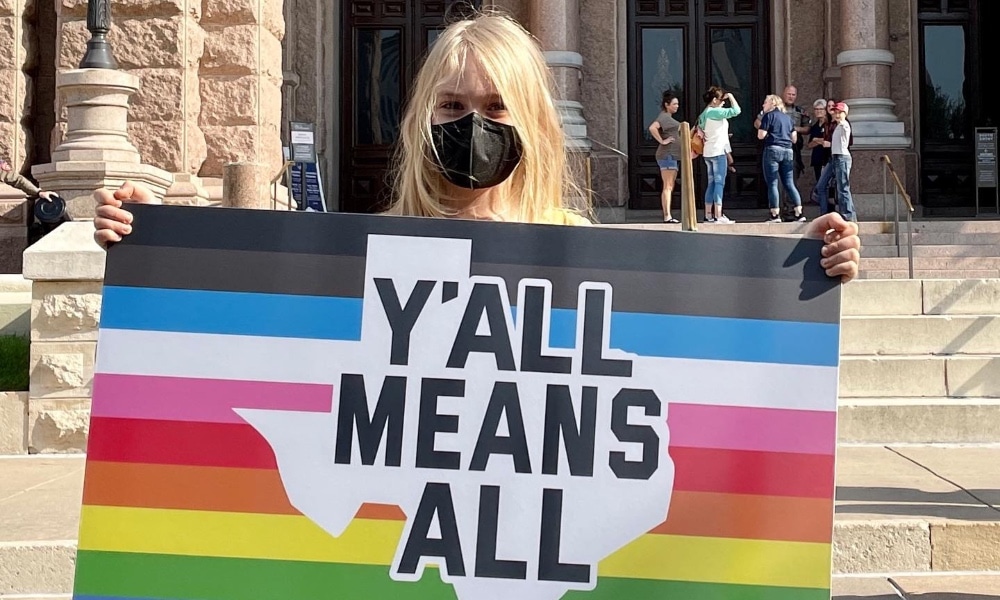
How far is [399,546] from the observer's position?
2473 mm

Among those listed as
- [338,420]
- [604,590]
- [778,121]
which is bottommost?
[604,590]

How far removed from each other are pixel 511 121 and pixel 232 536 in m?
1.04

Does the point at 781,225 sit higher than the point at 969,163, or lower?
lower

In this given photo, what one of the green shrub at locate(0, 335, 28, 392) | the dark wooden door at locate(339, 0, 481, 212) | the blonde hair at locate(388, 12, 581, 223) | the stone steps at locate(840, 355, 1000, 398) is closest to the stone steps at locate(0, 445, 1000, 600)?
the green shrub at locate(0, 335, 28, 392)

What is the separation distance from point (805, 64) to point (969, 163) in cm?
281

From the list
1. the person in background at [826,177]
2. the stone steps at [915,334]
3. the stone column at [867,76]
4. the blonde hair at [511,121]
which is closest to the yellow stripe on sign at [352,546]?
the blonde hair at [511,121]

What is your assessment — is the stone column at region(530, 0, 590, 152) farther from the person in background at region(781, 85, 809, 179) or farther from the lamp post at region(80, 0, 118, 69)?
the lamp post at region(80, 0, 118, 69)

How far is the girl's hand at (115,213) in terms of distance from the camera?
2553 millimetres

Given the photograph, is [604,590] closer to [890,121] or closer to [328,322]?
[328,322]

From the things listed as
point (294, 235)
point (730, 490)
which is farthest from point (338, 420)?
point (730, 490)

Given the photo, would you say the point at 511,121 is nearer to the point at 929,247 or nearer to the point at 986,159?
the point at 929,247

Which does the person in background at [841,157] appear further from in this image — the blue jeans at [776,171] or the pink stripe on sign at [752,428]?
the pink stripe on sign at [752,428]

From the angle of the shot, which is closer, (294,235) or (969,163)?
(294,235)

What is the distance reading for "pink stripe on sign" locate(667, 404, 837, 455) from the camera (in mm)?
2559
